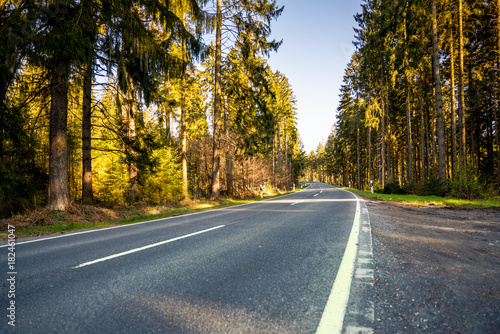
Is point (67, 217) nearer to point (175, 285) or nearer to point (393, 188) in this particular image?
point (175, 285)

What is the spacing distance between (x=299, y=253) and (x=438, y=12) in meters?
21.4

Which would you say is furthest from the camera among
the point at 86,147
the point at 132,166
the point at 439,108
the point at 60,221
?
the point at 439,108

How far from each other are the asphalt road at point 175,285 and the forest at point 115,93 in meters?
5.79

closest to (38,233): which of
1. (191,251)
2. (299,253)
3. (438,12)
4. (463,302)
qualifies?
(191,251)

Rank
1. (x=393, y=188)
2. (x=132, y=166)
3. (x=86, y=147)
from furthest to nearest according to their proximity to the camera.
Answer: (x=393, y=188)
(x=132, y=166)
(x=86, y=147)

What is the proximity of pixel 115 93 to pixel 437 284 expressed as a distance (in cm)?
1454

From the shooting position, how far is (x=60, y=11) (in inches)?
300

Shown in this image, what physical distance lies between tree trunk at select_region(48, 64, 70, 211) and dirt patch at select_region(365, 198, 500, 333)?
→ 9.83 m

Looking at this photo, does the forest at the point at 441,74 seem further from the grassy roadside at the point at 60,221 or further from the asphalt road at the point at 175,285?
the grassy roadside at the point at 60,221

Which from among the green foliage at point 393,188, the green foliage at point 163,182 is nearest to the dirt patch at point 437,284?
the green foliage at point 163,182

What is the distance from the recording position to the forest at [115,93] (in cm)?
736

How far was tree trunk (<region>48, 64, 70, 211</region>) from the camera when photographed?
812 cm

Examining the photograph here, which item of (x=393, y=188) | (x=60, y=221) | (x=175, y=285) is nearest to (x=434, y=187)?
(x=393, y=188)

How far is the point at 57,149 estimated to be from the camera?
26.9ft
